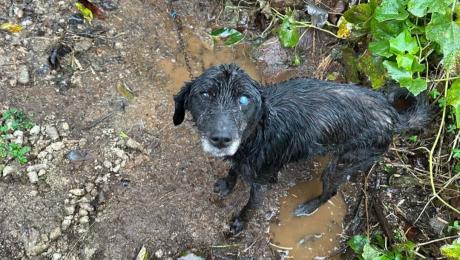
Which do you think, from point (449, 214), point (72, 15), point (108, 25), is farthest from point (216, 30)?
point (449, 214)

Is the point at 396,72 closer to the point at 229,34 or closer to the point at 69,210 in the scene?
the point at 229,34

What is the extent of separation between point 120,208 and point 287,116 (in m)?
2.03

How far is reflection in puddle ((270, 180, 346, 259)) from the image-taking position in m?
5.02

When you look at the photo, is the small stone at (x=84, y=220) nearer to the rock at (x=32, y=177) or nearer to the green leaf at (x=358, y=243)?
Result: the rock at (x=32, y=177)

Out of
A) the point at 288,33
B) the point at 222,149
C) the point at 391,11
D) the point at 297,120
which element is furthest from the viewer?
the point at 288,33

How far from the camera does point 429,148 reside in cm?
546

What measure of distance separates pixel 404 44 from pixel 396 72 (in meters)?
0.30

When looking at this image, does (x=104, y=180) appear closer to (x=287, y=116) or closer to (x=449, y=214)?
(x=287, y=116)

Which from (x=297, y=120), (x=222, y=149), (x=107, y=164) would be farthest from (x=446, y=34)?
(x=107, y=164)

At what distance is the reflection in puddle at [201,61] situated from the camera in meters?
5.80

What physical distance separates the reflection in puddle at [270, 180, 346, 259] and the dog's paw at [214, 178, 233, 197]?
627mm

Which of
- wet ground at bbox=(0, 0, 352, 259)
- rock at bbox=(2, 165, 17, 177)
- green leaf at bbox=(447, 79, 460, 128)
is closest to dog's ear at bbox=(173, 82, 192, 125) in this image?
wet ground at bbox=(0, 0, 352, 259)

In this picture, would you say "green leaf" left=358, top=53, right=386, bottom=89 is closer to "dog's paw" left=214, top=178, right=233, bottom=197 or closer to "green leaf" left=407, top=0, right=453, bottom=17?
"green leaf" left=407, top=0, right=453, bottom=17

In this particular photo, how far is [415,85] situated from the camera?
13.8 ft
